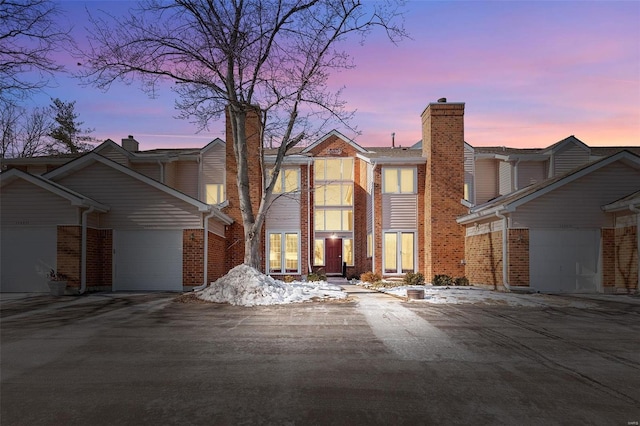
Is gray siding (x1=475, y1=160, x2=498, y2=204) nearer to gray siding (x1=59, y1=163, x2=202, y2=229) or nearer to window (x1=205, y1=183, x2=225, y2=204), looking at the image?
window (x1=205, y1=183, x2=225, y2=204)

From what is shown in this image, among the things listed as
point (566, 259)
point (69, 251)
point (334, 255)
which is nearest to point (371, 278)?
point (334, 255)

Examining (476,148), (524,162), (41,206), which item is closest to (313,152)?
(476,148)

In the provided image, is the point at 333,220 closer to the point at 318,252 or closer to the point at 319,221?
the point at 319,221

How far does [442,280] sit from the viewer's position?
20.6m

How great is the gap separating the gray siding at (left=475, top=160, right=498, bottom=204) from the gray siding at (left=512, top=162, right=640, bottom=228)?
895 centimetres

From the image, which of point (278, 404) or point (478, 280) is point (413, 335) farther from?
point (478, 280)

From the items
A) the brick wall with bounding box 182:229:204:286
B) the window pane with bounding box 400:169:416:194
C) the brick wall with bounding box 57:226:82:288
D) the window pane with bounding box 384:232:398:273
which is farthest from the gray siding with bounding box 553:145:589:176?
the brick wall with bounding box 57:226:82:288

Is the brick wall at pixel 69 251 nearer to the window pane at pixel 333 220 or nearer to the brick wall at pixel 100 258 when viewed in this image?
the brick wall at pixel 100 258

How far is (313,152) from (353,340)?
64.9 feet

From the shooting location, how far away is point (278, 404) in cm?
473

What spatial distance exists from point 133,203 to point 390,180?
12.2 meters

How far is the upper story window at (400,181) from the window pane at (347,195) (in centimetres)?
296

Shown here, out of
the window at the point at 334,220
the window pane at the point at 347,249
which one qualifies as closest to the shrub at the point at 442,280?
the window pane at the point at 347,249

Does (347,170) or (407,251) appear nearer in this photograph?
(407,251)
